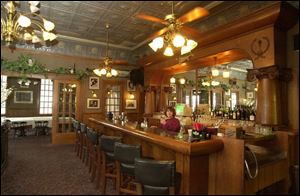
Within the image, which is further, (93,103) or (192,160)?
(93,103)

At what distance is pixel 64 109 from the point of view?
6.76 meters

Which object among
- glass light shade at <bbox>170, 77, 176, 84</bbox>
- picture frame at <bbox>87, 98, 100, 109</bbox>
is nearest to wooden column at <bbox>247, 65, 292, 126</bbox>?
glass light shade at <bbox>170, 77, 176, 84</bbox>

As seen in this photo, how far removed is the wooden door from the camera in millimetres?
6570

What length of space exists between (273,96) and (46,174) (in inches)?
165

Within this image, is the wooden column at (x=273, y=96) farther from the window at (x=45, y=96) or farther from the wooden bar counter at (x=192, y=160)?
the window at (x=45, y=96)

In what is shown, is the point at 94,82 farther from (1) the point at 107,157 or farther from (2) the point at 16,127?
(1) the point at 107,157

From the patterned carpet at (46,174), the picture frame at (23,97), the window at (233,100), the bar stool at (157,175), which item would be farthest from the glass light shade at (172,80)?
the picture frame at (23,97)

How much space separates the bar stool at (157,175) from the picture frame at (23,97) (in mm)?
10173

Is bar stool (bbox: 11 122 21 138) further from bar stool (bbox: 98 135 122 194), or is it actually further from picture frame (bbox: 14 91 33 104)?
bar stool (bbox: 98 135 122 194)

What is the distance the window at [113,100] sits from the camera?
24.6ft

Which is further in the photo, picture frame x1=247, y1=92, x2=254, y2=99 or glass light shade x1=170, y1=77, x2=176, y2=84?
glass light shade x1=170, y1=77, x2=176, y2=84

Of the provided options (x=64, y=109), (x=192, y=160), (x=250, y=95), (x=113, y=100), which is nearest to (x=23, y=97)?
(x=64, y=109)

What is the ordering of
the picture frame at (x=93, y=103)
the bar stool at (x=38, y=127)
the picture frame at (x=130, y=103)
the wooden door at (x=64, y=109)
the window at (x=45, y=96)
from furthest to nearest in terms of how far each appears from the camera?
the window at (x=45, y=96), the bar stool at (x=38, y=127), the picture frame at (x=130, y=103), the picture frame at (x=93, y=103), the wooden door at (x=64, y=109)

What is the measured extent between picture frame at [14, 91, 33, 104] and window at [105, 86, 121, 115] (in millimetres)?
5271
